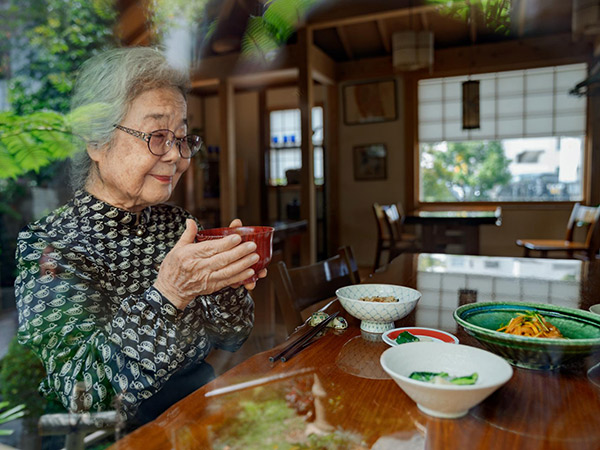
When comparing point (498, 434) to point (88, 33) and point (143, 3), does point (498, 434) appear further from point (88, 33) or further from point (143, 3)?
point (143, 3)

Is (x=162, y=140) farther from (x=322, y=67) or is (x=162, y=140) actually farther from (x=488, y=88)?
(x=488, y=88)

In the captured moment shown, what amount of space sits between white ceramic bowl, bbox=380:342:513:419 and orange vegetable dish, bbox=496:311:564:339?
15cm

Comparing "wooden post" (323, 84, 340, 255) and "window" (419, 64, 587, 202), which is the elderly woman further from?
"window" (419, 64, 587, 202)

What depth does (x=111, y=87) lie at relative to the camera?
905mm

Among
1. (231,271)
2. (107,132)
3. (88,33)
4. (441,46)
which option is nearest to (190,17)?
(88,33)

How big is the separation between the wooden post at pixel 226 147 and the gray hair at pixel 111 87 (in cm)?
325

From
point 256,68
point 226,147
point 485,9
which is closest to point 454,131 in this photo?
point 256,68

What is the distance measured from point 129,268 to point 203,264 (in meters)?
0.37

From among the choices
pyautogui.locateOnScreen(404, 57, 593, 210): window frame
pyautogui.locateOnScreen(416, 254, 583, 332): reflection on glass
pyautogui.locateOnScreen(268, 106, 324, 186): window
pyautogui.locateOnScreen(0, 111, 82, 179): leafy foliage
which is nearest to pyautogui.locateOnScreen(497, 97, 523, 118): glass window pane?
pyautogui.locateOnScreen(404, 57, 593, 210): window frame

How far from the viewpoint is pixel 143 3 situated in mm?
1707

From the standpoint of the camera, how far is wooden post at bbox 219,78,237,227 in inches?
168

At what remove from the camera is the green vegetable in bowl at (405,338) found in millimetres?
738

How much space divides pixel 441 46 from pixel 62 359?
516 cm

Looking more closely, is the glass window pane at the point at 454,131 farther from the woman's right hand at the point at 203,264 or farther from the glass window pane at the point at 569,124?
the woman's right hand at the point at 203,264
